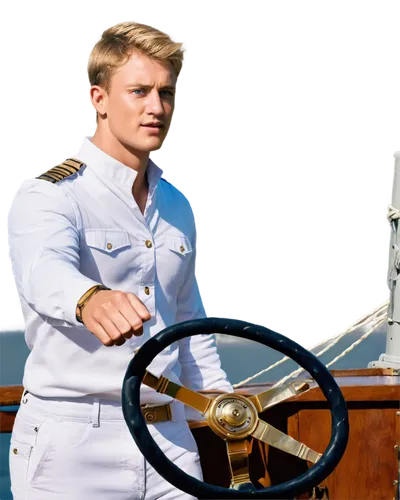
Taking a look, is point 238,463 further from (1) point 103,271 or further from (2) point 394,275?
(2) point 394,275

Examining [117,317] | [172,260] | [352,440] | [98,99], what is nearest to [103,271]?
[172,260]

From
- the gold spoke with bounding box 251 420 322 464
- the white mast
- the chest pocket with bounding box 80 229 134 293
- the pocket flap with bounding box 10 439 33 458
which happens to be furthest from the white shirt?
the white mast

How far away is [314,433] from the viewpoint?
3295 millimetres

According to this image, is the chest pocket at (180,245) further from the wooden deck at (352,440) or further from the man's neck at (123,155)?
the wooden deck at (352,440)

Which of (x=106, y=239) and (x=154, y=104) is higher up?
(x=154, y=104)

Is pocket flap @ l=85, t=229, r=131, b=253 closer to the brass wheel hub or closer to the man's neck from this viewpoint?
the man's neck

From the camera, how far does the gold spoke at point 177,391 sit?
2.16 meters

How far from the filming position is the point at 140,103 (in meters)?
2.48

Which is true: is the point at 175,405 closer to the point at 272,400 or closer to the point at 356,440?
the point at 272,400

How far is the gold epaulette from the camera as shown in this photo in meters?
2.46

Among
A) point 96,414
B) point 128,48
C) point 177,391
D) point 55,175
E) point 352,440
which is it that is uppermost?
point 128,48

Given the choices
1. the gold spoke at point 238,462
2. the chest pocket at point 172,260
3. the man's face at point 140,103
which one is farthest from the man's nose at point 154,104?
the gold spoke at point 238,462

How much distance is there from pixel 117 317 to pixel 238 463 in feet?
1.72

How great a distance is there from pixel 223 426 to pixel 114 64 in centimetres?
95
